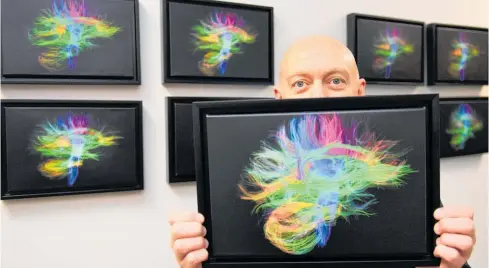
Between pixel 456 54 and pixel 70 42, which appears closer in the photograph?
pixel 70 42

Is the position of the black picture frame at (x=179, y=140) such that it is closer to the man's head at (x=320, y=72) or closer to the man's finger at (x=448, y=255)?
the man's head at (x=320, y=72)

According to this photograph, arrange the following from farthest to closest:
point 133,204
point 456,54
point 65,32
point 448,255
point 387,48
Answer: point 456,54
point 387,48
point 133,204
point 65,32
point 448,255

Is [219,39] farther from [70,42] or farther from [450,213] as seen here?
[450,213]

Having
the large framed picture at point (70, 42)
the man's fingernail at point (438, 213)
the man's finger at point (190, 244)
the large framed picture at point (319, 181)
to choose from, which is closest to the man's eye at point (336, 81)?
the large framed picture at point (319, 181)

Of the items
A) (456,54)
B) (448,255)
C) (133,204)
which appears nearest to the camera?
(448,255)

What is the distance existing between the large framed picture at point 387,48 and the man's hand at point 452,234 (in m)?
0.99

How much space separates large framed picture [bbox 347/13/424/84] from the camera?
1.63 metres

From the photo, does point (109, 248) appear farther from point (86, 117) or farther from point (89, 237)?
point (86, 117)

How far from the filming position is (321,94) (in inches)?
38.1

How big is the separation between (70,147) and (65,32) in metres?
0.35

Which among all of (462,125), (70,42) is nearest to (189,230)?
(70,42)

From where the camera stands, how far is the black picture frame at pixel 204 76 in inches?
53.4

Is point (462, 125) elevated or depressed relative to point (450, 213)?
elevated

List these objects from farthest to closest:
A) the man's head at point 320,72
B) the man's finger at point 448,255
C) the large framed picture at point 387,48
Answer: the large framed picture at point 387,48 < the man's head at point 320,72 < the man's finger at point 448,255
